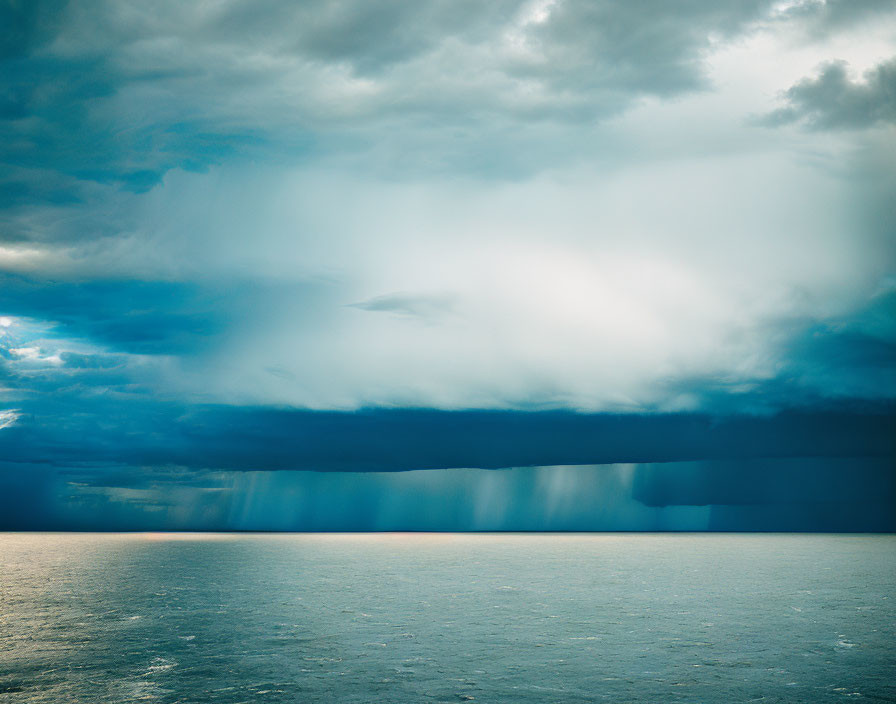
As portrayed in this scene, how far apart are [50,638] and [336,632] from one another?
25.3 meters

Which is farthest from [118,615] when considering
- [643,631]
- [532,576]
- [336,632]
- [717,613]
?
[532,576]

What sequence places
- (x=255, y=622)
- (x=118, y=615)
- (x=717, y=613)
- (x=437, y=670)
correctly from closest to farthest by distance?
(x=437, y=670) < (x=255, y=622) < (x=118, y=615) < (x=717, y=613)

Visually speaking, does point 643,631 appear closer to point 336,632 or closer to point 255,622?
point 336,632

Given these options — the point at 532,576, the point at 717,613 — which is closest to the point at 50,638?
the point at 717,613

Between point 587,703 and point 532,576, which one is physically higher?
point 587,703

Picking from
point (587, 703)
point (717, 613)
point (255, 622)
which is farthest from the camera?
point (717, 613)

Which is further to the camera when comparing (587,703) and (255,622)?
(255,622)

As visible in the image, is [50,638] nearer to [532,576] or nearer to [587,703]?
[587,703]

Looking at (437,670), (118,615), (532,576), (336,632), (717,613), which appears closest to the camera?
(437,670)

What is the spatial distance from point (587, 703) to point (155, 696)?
84.2ft

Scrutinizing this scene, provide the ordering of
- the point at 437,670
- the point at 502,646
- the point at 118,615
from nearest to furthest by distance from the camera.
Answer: the point at 437,670 < the point at 502,646 < the point at 118,615

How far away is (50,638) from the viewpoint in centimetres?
6512

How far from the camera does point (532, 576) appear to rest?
6181 inches

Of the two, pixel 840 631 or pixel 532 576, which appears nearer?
pixel 840 631
